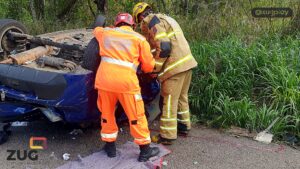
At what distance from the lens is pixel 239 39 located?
21.2 ft

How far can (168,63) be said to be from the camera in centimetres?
450

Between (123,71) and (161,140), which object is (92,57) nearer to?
(123,71)

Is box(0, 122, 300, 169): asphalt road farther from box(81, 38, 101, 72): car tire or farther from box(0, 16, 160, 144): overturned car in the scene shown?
box(81, 38, 101, 72): car tire

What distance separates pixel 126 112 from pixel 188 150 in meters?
0.96

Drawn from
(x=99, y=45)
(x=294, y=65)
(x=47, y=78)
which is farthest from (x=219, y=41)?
(x=47, y=78)

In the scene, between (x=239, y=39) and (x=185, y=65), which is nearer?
(x=185, y=65)

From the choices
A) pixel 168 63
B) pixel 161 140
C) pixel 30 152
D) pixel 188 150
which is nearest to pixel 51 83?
pixel 30 152

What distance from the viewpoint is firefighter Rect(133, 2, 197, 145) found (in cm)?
443

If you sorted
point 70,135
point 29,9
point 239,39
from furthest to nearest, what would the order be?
point 29,9
point 239,39
point 70,135

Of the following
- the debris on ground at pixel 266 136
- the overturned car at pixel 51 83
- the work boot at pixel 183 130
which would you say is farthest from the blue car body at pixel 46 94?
the debris on ground at pixel 266 136

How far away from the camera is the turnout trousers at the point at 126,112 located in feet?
13.0

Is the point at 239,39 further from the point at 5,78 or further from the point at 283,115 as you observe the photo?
the point at 5,78

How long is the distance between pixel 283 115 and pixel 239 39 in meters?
1.88

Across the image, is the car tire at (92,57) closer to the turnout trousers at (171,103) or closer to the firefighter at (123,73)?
the firefighter at (123,73)
